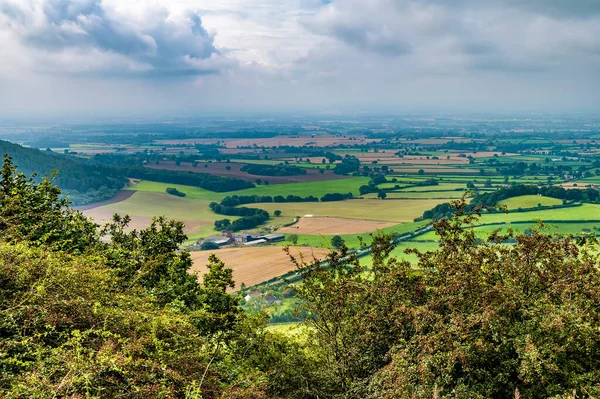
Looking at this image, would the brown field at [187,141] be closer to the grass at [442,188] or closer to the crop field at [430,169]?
the crop field at [430,169]

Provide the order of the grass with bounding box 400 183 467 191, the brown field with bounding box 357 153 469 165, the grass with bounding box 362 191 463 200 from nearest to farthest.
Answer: the grass with bounding box 362 191 463 200 < the grass with bounding box 400 183 467 191 < the brown field with bounding box 357 153 469 165

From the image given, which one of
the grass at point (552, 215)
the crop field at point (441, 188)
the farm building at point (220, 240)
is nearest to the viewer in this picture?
the farm building at point (220, 240)

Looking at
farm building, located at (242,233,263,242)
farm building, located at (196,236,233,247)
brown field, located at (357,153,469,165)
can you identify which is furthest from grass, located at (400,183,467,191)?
farm building, located at (196,236,233,247)

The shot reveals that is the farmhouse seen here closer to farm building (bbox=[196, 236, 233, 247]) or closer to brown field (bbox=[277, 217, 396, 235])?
farm building (bbox=[196, 236, 233, 247])

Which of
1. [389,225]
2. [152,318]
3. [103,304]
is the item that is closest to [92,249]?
[103,304]

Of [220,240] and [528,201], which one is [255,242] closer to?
[220,240]

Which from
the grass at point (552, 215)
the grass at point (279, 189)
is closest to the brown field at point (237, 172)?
the grass at point (279, 189)
